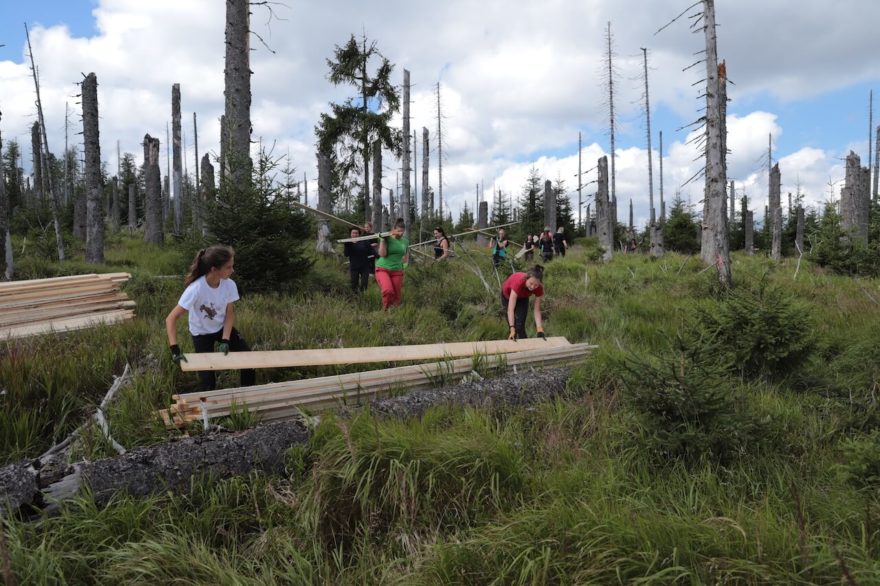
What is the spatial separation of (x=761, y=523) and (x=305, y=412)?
3.17 meters

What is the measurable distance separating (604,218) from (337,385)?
17966 millimetres

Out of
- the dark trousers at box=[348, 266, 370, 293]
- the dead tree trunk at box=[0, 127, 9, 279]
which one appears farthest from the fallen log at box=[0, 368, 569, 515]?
the dead tree trunk at box=[0, 127, 9, 279]

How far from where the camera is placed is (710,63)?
1183 centimetres

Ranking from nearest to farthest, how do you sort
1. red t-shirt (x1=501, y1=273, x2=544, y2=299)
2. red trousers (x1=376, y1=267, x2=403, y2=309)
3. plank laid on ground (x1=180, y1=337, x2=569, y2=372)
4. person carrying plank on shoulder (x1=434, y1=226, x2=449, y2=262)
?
1. plank laid on ground (x1=180, y1=337, x2=569, y2=372)
2. red t-shirt (x1=501, y1=273, x2=544, y2=299)
3. red trousers (x1=376, y1=267, x2=403, y2=309)
4. person carrying plank on shoulder (x1=434, y1=226, x2=449, y2=262)

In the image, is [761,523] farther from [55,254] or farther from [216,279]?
[55,254]

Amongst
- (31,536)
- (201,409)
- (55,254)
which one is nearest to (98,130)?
(55,254)

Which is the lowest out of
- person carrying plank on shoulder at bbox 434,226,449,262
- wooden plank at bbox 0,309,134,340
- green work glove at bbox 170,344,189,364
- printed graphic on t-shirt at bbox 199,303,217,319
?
green work glove at bbox 170,344,189,364

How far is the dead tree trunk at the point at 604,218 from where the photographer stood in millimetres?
19263

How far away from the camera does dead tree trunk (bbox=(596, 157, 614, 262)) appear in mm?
19263

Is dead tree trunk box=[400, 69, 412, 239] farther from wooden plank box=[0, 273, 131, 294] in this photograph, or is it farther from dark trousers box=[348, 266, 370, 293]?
wooden plank box=[0, 273, 131, 294]

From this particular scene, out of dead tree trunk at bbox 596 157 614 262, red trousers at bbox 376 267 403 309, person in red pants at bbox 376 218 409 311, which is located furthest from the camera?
dead tree trunk at bbox 596 157 614 262

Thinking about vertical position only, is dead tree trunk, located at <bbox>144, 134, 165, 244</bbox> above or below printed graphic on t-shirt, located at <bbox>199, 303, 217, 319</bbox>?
above

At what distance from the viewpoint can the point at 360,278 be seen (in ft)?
35.3

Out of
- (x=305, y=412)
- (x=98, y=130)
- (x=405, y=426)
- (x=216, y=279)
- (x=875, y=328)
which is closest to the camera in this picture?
(x=405, y=426)
